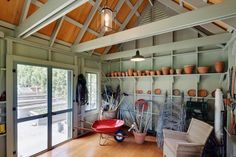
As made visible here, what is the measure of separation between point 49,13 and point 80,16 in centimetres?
168

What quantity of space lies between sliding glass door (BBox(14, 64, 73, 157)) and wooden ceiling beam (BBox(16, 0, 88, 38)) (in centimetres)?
86

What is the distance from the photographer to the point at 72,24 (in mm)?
3693

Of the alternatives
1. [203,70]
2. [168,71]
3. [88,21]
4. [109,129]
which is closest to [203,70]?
[203,70]

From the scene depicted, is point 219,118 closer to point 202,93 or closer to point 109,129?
point 202,93

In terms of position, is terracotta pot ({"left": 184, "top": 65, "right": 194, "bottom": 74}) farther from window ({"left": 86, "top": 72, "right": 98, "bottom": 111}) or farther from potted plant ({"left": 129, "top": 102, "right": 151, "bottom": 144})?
window ({"left": 86, "top": 72, "right": 98, "bottom": 111})

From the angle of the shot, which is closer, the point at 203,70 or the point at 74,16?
the point at 74,16

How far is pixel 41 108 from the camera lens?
3.44 metres

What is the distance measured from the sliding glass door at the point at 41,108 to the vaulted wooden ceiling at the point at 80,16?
908 mm

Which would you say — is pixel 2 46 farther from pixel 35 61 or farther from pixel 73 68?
pixel 73 68

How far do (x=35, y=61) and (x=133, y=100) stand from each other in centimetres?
332

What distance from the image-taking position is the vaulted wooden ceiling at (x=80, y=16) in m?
2.71

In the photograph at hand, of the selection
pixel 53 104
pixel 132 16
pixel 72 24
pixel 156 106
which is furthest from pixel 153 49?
pixel 53 104

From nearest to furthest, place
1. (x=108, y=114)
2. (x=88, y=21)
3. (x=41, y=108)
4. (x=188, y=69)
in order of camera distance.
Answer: (x=41, y=108) → (x=88, y=21) → (x=188, y=69) → (x=108, y=114)

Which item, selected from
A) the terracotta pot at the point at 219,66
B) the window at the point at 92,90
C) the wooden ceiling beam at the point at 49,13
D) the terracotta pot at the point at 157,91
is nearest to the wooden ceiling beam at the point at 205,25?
the terracotta pot at the point at 219,66
